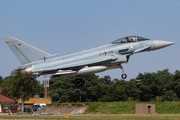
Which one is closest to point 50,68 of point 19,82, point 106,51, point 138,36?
point 106,51

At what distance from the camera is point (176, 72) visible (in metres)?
84.7

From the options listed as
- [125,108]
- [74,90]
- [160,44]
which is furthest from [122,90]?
[160,44]

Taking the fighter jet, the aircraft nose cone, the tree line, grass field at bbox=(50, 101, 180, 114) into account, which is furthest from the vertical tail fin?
the tree line

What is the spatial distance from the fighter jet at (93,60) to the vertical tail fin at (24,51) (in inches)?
6.5

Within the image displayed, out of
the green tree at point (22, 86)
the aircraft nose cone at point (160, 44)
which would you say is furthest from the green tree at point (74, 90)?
the aircraft nose cone at point (160, 44)

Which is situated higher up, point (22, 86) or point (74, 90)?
point (22, 86)

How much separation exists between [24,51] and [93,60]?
7.69 metres

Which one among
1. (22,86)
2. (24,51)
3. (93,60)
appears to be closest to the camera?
(93,60)

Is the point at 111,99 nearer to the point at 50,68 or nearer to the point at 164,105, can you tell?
the point at 164,105

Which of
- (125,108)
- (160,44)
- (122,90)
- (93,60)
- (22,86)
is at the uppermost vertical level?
(160,44)

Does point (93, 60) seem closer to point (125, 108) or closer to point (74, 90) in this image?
point (125, 108)

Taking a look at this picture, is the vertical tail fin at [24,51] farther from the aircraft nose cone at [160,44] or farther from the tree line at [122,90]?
the tree line at [122,90]

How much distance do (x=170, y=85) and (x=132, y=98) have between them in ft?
41.9

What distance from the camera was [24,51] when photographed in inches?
1132
